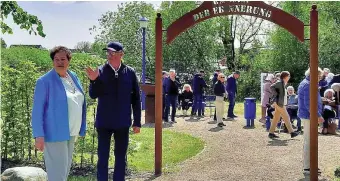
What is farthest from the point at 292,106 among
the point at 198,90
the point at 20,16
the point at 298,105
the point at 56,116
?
the point at 56,116

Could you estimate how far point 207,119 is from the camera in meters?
18.0

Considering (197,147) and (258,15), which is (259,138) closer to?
(197,147)

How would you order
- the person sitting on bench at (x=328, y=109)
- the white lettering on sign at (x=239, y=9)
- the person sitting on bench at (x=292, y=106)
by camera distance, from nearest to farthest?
the white lettering on sign at (x=239, y=9) → the person sitting on bench at (x=328, y=109) → the person sitting on bench at (x=292, y=106)

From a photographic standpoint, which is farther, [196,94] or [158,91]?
[196,94]

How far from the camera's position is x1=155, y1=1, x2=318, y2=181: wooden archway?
768 centimetres

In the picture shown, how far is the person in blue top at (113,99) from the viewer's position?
20.6 feet

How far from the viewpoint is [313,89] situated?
7.76 metres

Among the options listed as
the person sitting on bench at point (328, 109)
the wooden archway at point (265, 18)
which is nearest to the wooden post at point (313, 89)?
the wooden archway at point (265, 18)

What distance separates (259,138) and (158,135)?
492cm

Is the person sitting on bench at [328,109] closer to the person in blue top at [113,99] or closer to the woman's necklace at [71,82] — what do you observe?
the person in blue top at [113,99]

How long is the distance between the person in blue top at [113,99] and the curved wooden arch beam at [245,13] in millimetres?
2238

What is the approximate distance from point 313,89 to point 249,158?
9.01ft

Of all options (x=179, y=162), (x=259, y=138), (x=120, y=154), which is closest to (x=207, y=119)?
(x=259, y=138)

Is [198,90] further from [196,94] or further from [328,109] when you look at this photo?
[328,109]
